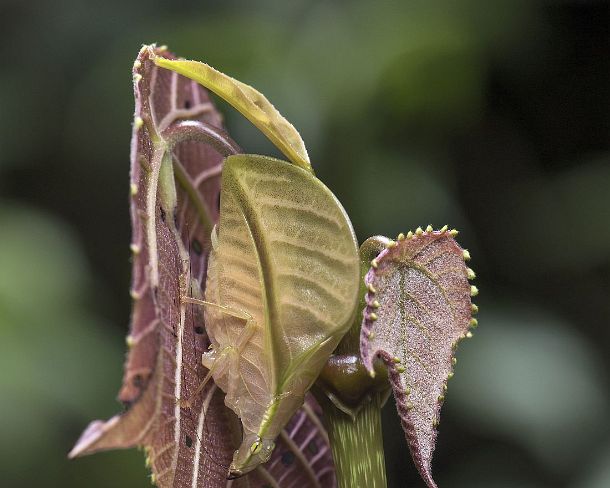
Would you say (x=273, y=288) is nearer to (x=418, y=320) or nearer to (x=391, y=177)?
(x=418, y=320)

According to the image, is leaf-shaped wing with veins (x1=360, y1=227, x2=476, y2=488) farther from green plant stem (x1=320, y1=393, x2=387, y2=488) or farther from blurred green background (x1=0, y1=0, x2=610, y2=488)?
blurred green background (x1=0, y1=0, x2=610, y2=488)

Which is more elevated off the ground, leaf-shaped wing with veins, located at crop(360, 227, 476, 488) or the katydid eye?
leaf-shaped wing with veins, located at crop(360, 227, 476, 488)

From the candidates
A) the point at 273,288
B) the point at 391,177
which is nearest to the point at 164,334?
the point at 273,288

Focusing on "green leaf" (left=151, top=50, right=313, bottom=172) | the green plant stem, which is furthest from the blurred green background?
"green leaf" (left=151, top=50, right=313, bottom=172)

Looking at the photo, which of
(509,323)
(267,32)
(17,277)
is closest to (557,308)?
(509,323)

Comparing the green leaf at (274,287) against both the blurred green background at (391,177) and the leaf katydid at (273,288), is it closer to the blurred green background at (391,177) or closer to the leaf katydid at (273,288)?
the leaf katydid at (273,288)

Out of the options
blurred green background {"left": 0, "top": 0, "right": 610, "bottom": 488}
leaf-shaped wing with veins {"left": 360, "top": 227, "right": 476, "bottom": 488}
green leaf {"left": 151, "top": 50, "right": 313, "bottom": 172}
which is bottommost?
blurred green background {"left": 0, "top": 0, "right": 610, "bottom": 488}
